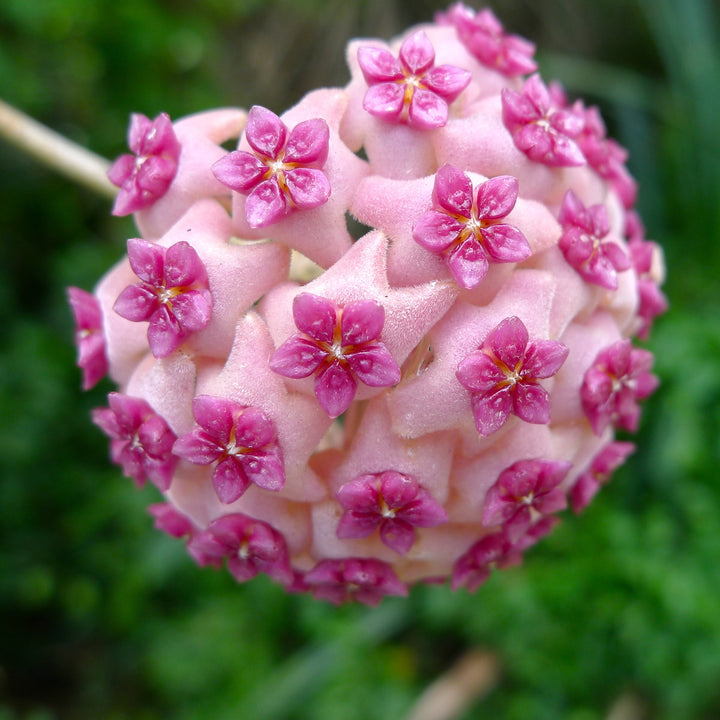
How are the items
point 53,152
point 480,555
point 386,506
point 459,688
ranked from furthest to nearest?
point 459,688, point 53,152, point 480,555, point 386,506

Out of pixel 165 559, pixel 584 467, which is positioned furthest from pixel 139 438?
pixel 165 559

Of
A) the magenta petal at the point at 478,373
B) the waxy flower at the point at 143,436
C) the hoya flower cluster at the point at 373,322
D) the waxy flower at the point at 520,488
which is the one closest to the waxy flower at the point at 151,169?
the hoya flower cluster at the point at 373,322

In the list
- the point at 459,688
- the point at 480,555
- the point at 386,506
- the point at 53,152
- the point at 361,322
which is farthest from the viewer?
the point at 459,688

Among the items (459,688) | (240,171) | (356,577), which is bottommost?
(459,688)

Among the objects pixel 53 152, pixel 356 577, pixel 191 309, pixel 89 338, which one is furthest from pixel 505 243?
pixel 53 152

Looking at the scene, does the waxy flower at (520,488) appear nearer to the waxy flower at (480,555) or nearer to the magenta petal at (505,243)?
the waxy flower at (480,555)

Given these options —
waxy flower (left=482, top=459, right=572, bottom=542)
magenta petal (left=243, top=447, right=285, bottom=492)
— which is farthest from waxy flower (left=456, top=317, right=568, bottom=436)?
magenta petal (left=243, top=447, right=285, bottom=492)

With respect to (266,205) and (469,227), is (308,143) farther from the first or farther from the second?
(469,227)
